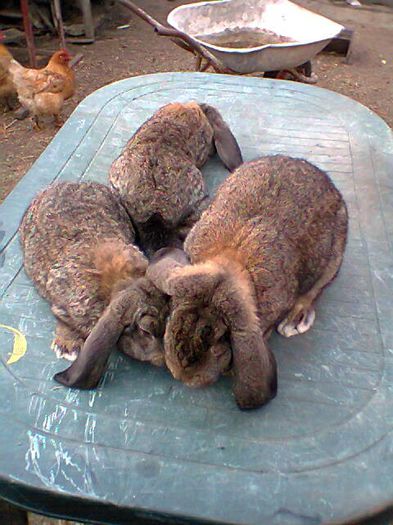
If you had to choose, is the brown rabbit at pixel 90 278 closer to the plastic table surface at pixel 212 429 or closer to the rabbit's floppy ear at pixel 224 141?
the plastic table surface at pixel 212 429

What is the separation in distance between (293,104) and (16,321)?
8.80 ft

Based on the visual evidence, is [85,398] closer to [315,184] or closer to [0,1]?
[315,184]

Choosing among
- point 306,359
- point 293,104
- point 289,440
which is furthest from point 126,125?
point 289,440

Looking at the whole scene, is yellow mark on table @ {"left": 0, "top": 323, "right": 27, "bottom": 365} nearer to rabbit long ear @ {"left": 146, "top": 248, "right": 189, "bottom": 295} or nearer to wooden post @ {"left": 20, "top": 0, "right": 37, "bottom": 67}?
rabbit long ear @ {"left": 146, "top": 248, "right": 189, "bottom": 295}

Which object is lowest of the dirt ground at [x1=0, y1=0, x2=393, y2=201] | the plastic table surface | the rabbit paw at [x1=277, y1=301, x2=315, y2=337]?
the dirt ground at [x1=0, y1=0, x2=393, y2=201]

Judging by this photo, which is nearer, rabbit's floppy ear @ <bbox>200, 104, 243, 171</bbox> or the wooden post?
rabbit's floppy ear @ <bbox>200, 104, 243, 171</bbox>

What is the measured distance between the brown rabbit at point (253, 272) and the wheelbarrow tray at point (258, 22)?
2922mm

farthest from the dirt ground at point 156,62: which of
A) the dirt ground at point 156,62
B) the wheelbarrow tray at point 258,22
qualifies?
the wheelbarrow tray at point 258,22

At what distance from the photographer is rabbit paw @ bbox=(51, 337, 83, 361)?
7.88 feet

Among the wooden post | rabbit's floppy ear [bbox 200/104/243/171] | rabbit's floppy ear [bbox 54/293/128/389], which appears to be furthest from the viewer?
the wooden post

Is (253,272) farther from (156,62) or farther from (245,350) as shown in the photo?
(156,62)

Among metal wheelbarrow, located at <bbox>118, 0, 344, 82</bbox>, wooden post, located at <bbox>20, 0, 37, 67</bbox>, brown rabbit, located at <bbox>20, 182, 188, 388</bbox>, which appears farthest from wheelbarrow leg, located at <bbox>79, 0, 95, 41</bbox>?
brown rabbit, located at <bbox>20, 182, 188, 388</bbox>

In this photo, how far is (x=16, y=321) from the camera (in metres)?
2.58

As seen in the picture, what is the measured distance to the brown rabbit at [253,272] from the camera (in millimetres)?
2109
